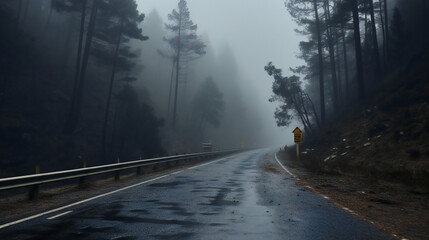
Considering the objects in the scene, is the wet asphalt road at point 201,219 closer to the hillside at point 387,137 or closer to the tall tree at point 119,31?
the hillside at point 387,137

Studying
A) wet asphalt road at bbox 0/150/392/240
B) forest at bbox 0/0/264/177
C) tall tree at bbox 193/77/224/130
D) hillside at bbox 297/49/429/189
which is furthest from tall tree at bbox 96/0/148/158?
tall tree at bbox 193/77/224/130

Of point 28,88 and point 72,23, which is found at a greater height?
point 72,23

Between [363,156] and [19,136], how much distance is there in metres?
22.0

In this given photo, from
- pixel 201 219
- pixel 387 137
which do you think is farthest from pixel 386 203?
pixel 387 137

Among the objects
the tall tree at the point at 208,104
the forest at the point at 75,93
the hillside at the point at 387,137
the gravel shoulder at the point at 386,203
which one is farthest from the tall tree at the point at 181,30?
the gravel shoulder at the point at 386,203

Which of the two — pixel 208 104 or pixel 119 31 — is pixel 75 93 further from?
pixel 208 104

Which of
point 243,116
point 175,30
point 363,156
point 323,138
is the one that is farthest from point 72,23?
point 243,116

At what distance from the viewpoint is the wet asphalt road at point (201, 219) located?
16.7 feet

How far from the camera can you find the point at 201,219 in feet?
20.3

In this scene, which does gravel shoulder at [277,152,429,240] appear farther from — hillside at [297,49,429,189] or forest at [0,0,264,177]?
forest at [0,0,264,177]

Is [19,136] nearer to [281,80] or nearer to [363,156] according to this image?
[363,156]

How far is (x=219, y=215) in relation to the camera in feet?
21.5

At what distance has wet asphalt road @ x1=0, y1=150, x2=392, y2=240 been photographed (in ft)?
16.7

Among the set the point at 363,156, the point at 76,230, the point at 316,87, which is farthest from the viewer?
the point at 316,87
